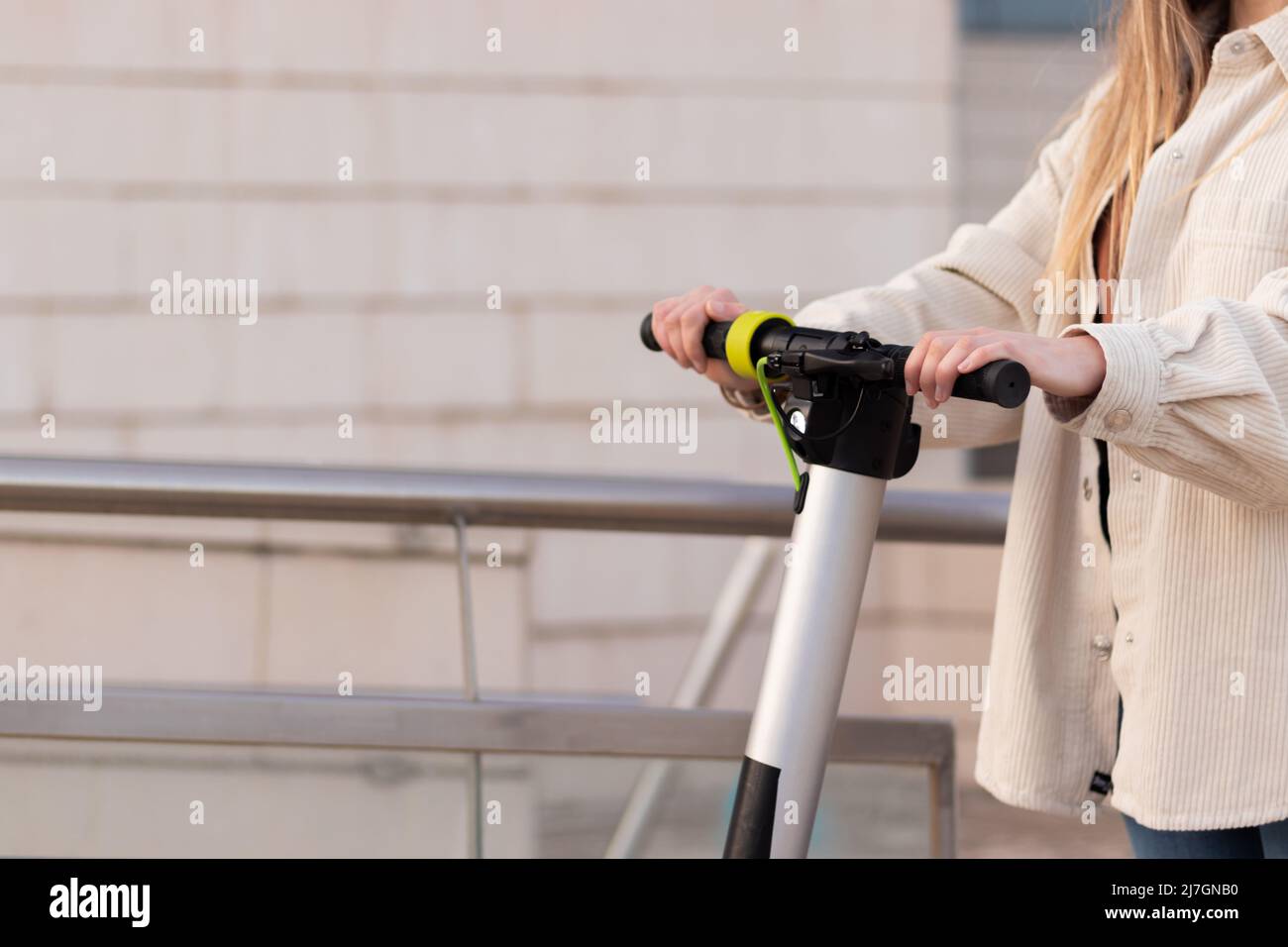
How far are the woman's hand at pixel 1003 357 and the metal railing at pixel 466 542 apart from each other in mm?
654

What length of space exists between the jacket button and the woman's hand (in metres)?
0.02

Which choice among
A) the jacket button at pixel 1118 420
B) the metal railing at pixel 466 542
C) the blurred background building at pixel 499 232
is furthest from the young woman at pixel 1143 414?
the blurred background building at pixel 499 232

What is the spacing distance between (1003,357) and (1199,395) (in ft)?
0.49

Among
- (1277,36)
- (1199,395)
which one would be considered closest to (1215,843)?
(1199,395)

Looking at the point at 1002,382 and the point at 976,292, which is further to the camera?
the point at 976,292

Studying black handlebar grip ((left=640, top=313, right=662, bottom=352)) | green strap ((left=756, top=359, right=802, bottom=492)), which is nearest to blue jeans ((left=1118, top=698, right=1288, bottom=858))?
green strap ((left=756, top=359, right=802, bottom=492))

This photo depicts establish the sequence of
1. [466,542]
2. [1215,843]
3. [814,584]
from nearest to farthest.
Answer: [814,584], [1215,843], [466,542]

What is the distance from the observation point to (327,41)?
3514 mm

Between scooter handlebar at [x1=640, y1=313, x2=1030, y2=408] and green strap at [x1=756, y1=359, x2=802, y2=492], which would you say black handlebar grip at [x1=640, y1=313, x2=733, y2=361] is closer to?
green strap at [x1=756, y1=359, x2=802, y2=492]

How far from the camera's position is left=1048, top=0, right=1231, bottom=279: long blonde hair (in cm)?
115

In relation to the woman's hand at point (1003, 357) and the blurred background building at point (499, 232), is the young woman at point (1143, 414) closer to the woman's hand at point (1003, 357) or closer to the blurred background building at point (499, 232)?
the woman's hand at point (1003, 357)

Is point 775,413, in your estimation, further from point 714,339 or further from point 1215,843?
point 1215,843

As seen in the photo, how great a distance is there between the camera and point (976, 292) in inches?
49.1
